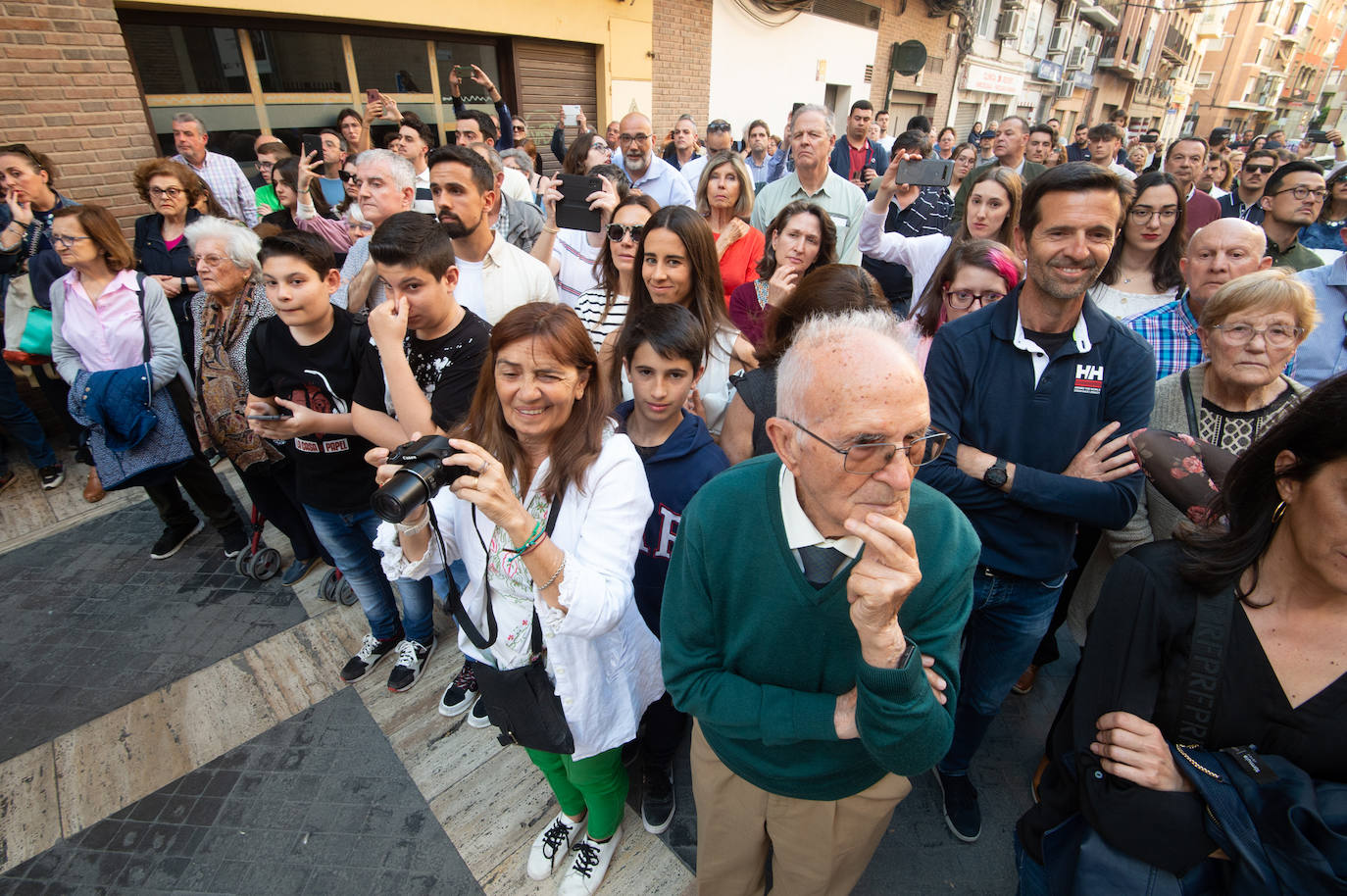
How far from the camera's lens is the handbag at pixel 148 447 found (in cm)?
349

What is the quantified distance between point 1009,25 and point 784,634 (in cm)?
2561

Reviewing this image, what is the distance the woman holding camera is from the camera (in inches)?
65.6

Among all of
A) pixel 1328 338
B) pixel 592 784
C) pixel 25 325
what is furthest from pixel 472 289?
pixel 1328 338

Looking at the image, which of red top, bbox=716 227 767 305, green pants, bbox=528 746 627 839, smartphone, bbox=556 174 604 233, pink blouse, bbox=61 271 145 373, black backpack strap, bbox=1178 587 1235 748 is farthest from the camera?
red top, bbox=716 227 767 305

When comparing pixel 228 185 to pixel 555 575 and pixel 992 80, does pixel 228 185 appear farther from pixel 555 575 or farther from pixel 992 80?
pixel 992 80

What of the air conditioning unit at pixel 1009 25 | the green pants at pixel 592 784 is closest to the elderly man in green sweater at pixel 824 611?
the green pants at pixel 592 784

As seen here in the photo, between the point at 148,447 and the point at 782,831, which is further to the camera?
the point at 148,447

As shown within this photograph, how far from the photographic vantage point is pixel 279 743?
8.91 feet

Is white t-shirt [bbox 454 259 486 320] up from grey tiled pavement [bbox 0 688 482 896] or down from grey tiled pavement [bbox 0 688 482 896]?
up

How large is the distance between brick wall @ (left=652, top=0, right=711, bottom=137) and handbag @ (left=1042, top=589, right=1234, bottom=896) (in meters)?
10.6

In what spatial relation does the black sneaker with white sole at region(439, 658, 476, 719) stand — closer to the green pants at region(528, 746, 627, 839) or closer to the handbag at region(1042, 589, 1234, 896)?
the green pants at region(528, 746, 627, 839)

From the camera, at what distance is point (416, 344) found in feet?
8.35

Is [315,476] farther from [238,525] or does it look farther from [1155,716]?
[1155,716]

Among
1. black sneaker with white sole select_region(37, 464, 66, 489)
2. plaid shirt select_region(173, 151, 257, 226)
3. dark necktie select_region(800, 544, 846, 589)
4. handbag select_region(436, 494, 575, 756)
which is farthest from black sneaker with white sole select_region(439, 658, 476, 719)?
plaid shirt select_region(173, 151, 257, 226)
